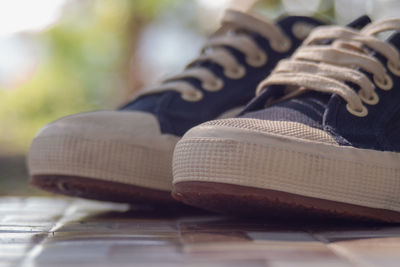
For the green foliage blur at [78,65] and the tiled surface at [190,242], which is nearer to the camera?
the tiled surface at [190,242]

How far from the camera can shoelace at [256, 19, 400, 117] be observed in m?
1.25

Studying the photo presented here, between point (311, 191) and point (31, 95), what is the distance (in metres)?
7.54

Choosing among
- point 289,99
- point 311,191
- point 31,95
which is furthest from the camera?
point 31,95

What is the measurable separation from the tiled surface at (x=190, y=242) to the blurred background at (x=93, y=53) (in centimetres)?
484

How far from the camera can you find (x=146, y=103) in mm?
1556

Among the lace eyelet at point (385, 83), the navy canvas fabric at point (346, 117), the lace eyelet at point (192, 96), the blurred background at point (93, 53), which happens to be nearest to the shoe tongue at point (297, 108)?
the navy canvas fabric at point (346, 117)

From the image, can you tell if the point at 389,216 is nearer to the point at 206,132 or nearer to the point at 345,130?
the point at 345,130

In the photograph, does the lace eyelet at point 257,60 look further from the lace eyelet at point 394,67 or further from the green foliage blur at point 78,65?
the green foliage blur at point 78,65

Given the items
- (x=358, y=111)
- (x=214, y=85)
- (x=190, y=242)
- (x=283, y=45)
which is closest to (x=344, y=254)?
(x=190, y=242)

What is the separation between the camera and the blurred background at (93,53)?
259 inches

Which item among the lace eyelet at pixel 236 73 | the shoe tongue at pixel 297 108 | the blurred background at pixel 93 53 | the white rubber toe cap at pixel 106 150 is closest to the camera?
the shoe tongue at pixel 297 108

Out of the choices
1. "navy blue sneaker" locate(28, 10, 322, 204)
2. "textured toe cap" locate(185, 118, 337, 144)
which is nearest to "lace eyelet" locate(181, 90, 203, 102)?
"navy blue sneaker" locate(28, 10, 322, 204)

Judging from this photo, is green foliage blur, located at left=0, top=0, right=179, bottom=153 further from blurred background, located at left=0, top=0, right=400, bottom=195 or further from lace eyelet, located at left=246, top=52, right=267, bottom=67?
lace eyelet, located at left=246, top=52, right=267, bottom=67

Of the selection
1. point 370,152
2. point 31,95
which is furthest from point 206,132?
point 31,95
